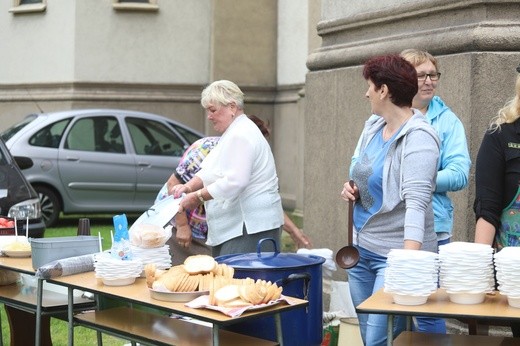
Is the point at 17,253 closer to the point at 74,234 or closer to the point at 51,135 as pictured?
the point at 74,234

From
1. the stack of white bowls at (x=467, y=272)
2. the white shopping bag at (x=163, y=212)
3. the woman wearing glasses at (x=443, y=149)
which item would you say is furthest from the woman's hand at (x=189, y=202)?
the stack of white bowls at (x=467, y=272)

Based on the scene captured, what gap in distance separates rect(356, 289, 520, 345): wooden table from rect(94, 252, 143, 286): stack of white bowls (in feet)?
4.90

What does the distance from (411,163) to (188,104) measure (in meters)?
17.6

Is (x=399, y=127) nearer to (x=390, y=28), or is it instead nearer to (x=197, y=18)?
(x=390, y=28)

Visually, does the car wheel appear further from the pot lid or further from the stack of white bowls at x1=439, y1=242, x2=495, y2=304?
the stack of white bowls at x1=439, y1=242, x2=495, y2=304

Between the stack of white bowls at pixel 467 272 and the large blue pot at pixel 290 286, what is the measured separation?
1.08 meters

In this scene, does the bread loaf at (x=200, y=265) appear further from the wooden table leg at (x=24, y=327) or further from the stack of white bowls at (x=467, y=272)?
the wooden table leg at (x=24, y=327)

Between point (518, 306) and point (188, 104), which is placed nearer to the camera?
point (518, 306)

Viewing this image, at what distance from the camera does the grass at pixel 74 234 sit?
8.55 metres

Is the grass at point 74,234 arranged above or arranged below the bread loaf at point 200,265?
below

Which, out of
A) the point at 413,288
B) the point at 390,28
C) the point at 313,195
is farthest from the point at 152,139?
the point at 413,288

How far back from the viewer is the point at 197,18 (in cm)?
2255

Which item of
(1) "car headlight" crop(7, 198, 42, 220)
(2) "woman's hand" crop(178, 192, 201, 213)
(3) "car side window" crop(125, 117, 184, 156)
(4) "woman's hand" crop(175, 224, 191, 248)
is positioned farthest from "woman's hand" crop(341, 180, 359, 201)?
(3) "car side window" crop(125, 117, 184, 156)

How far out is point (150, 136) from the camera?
55.6ft
